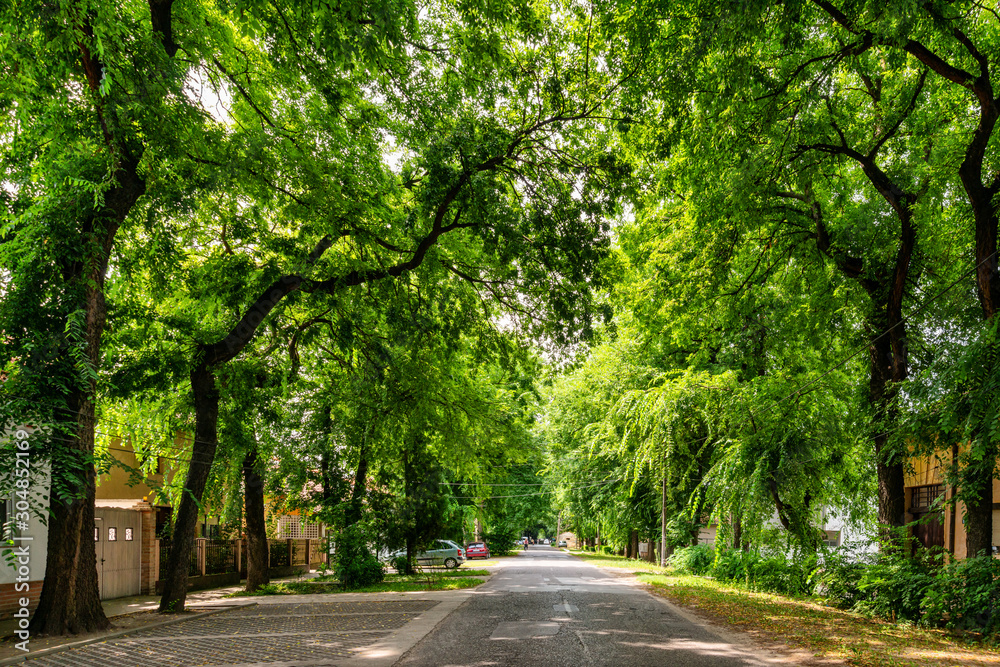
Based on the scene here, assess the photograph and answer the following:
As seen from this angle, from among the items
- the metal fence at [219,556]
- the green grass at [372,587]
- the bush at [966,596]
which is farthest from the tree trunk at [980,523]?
the metal fence at [219,556]

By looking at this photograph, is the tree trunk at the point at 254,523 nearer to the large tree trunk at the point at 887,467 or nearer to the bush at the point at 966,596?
the large tree trunk at the point at 887,467

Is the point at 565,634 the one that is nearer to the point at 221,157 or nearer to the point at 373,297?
the point at 373,297

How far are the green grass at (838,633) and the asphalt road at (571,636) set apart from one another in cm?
98

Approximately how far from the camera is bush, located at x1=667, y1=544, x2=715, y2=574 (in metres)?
27.2

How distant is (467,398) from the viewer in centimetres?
2077

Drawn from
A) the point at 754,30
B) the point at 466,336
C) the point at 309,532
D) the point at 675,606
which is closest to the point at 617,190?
the point at 754,30

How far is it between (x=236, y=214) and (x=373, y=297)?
11.4 ft

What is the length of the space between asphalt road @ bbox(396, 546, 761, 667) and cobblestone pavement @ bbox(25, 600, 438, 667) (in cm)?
123

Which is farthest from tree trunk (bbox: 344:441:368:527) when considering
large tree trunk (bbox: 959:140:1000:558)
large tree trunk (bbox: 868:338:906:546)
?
large tree trunk (bbox: 959:140:1000:558)

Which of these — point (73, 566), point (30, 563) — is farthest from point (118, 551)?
point (73, 566)

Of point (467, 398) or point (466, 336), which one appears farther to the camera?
point (467, 398)

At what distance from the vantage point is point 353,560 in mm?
22219

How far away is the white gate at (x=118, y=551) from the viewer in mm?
17359

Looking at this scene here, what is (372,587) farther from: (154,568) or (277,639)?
(277,639)
